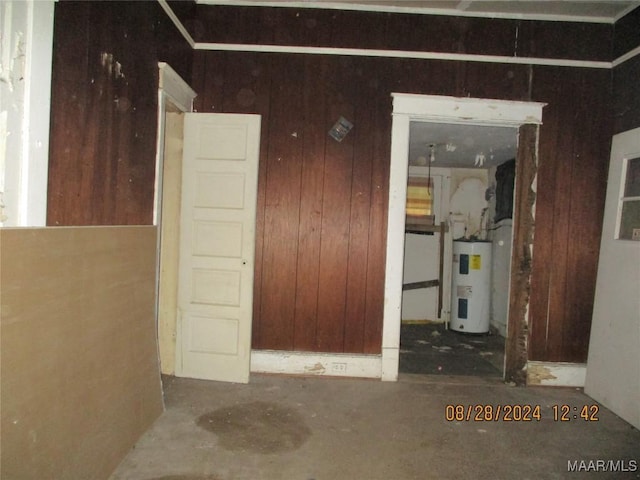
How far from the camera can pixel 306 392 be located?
124 inches

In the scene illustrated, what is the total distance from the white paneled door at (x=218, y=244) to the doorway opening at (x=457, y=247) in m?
1.61

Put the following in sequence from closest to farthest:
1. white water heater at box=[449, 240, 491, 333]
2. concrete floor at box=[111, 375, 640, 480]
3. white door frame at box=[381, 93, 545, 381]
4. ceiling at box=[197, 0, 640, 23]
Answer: concrete floor at box=[111, 375, 640, 480] → ceiling at box=[197, 0, 640, 23] → white door frame at box=[381, 93, 545, 381] → white water heater at box=[449, 240, 491, 333]

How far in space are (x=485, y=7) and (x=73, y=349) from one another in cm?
378

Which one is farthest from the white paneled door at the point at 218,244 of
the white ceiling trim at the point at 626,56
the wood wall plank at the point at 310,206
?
the white ceiling trim at the point at 626,56

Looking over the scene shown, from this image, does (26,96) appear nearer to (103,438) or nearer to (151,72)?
(151,72)

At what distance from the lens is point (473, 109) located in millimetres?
3465

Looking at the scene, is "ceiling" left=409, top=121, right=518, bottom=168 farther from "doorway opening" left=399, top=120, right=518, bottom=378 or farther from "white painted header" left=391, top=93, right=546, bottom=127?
"white painted header" left=391, top=93, right=546, bottom=127

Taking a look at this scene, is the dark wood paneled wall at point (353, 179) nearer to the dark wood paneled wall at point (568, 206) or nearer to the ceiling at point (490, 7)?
the dark wood paneled wall at point (568, 206)

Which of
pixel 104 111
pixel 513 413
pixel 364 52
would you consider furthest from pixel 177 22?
pixel 513 413

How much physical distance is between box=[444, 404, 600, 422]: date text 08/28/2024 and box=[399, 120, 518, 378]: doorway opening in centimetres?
72

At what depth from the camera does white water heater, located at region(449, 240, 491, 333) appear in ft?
17.6

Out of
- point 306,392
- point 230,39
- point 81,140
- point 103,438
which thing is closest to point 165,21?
point 230,39

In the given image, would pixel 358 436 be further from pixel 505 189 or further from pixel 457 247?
pixel 505 189

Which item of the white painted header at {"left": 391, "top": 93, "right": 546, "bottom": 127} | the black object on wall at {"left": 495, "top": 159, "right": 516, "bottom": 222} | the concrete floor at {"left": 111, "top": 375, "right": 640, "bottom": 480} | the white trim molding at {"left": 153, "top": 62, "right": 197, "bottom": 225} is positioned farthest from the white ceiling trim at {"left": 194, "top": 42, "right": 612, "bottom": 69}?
the concrete floor at {"left": 111, "top": 375, "right": 640, "bottom": 480}
